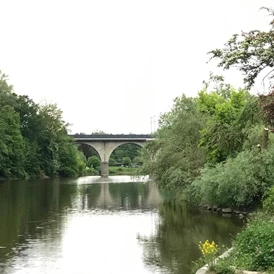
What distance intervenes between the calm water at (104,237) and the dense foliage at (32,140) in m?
32.2

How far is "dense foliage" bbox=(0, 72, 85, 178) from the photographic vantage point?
59469 mm

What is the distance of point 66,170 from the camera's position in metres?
76.7

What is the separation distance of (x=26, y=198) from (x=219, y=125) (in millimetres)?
13970

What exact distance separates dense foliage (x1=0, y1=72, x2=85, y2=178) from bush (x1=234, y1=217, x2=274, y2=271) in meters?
49.8

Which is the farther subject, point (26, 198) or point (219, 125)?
point (26, 198)

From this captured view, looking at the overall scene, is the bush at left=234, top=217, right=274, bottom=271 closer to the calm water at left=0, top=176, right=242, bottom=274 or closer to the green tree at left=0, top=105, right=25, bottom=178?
the calm water at left=0, top=176, right=242, bottom=274

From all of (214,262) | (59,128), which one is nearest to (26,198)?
(214,262)

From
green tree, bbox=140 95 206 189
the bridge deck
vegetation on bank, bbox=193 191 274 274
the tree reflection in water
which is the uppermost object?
the bridge deck

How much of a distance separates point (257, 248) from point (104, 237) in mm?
9564

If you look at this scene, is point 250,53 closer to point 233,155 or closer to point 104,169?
point 233,155

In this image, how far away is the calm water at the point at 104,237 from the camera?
13031 mm

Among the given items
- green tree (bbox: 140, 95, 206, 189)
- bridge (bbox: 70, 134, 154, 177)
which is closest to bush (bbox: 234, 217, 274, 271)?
green tree (bbox: 140, 95, 206, 189)

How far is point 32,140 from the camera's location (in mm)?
69188

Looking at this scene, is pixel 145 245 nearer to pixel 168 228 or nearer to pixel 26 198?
pixel 168 228
